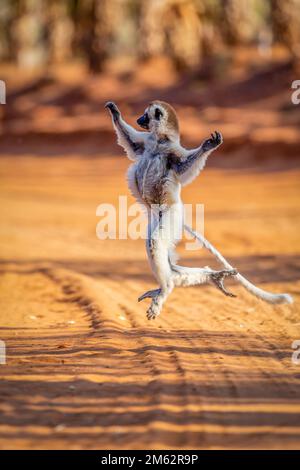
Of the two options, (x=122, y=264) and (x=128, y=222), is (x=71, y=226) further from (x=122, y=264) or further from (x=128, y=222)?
(x=122, y=264)

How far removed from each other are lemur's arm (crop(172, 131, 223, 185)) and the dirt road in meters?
1.55

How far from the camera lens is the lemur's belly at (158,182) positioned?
18.5 feet

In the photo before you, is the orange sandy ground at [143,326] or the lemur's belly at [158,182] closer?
the orange sandy ground at [143,326]

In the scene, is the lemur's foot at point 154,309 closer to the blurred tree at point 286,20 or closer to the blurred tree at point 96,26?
the blurred tree at point 286,20

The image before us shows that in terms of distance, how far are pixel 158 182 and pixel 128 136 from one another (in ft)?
1.99

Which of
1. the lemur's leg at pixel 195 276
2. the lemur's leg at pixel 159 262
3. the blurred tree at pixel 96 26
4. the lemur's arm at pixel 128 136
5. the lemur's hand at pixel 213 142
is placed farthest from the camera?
the blurred tree at pixel 96 26

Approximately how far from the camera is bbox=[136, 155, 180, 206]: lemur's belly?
5.65 m

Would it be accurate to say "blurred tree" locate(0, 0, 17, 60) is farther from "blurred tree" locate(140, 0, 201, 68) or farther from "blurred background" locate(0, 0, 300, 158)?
"blurred tree" locate(140, 0, 201, 68)

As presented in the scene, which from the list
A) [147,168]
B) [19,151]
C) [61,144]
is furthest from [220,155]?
[147,168]

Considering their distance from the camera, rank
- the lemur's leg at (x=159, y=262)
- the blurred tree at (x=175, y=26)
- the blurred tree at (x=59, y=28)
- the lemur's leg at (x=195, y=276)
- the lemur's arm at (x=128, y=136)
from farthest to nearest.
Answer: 1. the blurred tree at (x=59, y=28)
2. the blurred tree at (x=175, y=26)
3. the lemur's arm at (x=128, y=136)
4. the lemur's leg at (x=195, y=276)
5. the lemur's leg at (x=159, y=262)

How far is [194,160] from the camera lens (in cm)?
542

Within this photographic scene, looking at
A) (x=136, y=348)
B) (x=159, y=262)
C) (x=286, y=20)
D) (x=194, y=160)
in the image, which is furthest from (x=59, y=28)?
(x=136, y=348)

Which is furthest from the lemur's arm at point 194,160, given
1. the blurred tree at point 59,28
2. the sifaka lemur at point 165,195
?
the blurred tree at point 59,28

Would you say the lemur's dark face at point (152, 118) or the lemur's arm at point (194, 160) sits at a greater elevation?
the lemur's dark face at point (152, 118)
